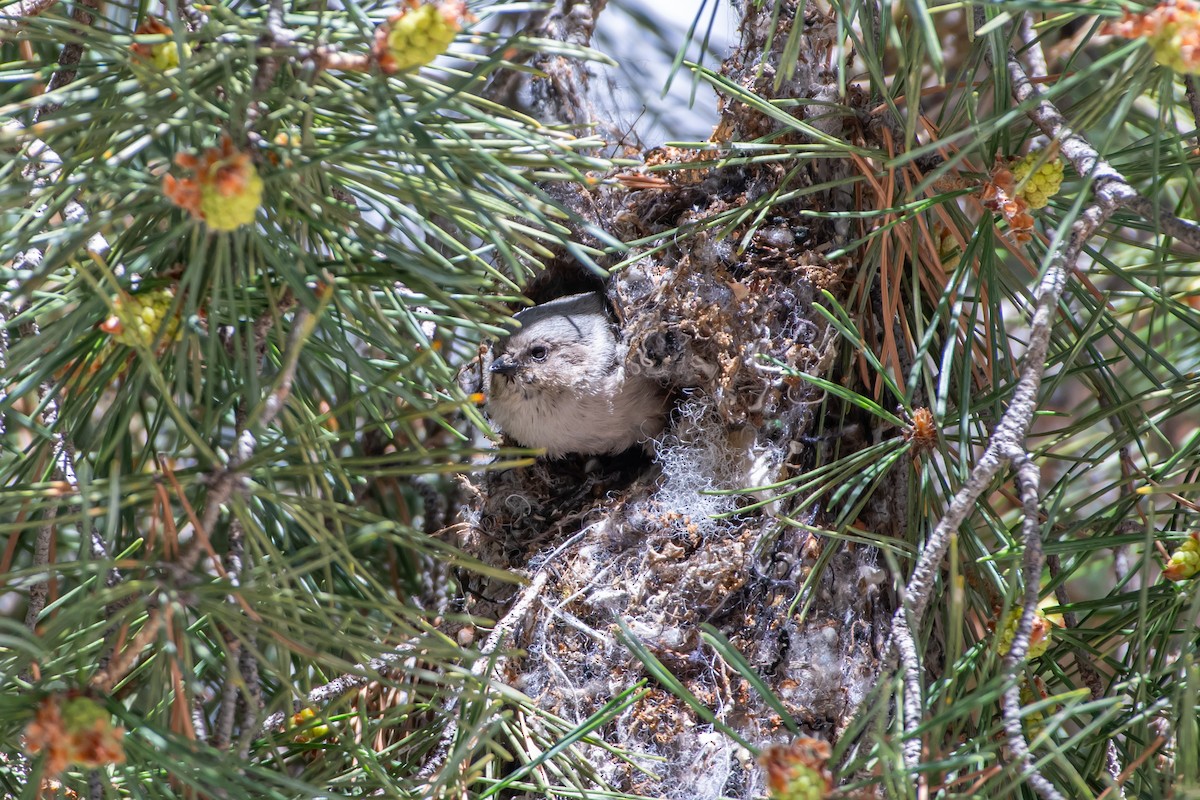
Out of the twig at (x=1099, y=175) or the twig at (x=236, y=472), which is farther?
the twig at (x=1099, y=175)

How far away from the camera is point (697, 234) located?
2.48 m

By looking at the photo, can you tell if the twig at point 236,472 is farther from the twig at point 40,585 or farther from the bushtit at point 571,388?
the bushtit at point 571,388

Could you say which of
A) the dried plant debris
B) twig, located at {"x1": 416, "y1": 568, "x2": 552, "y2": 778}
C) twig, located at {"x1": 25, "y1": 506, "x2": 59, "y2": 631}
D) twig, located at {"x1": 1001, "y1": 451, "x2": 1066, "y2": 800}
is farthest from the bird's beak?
twig, located at {"x1": 1001, "y1": 451, "x2": 1066, "y2": 800}

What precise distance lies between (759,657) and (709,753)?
8.5 inches

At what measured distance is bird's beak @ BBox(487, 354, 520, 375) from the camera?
2971 millimetres

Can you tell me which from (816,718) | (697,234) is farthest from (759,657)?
(697,234)

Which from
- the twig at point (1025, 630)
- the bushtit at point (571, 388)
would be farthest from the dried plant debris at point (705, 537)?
the twig at point (1025, 630)

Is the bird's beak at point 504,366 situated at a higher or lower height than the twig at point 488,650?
higher

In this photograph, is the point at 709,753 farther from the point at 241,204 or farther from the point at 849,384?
the point at 241,204

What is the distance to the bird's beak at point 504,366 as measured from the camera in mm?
2971

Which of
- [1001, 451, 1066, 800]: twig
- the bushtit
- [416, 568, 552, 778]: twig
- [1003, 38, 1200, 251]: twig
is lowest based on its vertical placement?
[416, 568, 552, 778]: twig

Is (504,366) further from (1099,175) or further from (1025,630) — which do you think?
(1025,630)

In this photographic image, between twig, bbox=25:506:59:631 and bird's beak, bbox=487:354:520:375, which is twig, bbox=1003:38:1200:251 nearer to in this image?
twig, bbox=25:506:59:631

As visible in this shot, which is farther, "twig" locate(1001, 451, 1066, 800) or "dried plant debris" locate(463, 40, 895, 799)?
"dried plant debris" locate(463, 40, 895, 799)
